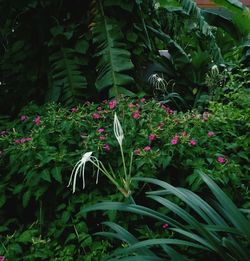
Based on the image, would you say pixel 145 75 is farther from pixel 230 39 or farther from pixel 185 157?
pixel 185 157

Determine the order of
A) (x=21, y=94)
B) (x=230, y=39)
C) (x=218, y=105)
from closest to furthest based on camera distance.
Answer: (x=218, y=105) < (x=21, y=94) < (x=230, y=39)

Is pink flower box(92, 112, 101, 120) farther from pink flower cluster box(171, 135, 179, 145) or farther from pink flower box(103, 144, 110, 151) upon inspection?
pink flower cluster box(171, 135, 179, 145)

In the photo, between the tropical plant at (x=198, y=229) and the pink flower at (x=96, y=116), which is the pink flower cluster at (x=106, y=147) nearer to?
the pink flower at (x=96, y=116)

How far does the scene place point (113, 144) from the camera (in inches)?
113

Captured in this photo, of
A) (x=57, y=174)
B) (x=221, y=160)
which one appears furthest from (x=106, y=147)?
(x=221, y=160)

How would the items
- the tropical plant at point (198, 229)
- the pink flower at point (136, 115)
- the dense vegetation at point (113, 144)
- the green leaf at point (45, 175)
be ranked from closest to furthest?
the tropical plant at point (198, 229) < the dense vegetation at point (113, 144) < the green leaf at point (45, 175) < the pink flower at point (136, 115)

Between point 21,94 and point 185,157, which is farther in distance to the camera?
point 21,94

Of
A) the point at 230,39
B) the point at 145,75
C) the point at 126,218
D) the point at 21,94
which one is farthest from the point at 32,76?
the point at 230,39

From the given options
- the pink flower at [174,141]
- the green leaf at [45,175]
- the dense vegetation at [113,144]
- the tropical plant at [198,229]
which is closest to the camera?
the tropical plant at [198,229]

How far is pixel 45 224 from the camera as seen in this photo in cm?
282

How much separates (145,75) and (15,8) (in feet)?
5.40

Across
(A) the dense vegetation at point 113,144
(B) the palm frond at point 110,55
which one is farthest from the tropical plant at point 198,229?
(B) the palm frond at point 110,55

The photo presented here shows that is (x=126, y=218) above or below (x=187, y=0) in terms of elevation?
below

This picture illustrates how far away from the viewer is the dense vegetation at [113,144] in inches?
88.7
